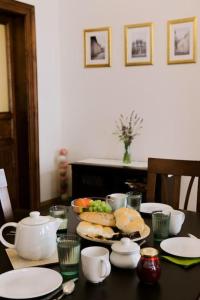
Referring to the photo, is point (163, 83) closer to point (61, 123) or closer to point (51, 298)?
point (61, 123)

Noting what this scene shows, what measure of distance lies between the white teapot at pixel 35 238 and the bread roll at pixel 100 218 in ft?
0.72

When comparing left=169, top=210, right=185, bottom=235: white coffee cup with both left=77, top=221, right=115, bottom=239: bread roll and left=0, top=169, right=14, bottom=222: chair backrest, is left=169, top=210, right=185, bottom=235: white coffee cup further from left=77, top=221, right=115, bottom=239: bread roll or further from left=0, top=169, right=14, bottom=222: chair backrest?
left=0, top=169, right=14, bottom=222: chair backrest

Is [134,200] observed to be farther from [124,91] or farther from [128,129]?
[124,91]

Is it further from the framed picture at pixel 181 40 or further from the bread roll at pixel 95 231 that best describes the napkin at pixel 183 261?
the framed picture at pixel 181 40

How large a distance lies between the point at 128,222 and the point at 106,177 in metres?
2.22

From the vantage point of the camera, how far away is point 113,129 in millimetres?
4051

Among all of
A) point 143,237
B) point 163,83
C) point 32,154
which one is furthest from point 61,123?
point 143,237

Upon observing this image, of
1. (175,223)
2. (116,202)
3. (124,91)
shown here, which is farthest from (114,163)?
(175,223)

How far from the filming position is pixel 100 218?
154 centimetres

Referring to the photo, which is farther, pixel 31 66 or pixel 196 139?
pixel 31 66

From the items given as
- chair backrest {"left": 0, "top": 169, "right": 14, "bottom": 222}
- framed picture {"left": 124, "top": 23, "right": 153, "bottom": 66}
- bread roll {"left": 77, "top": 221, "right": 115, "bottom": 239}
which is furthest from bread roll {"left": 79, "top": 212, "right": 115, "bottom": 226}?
framed picture {"left": 124, "top": 23, "right": 153, "bottom": 66}

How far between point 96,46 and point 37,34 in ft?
1.97

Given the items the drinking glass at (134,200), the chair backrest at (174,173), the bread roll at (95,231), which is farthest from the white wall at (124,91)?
the bread roll at (95,231)

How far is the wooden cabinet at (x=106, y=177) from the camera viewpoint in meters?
3.52
